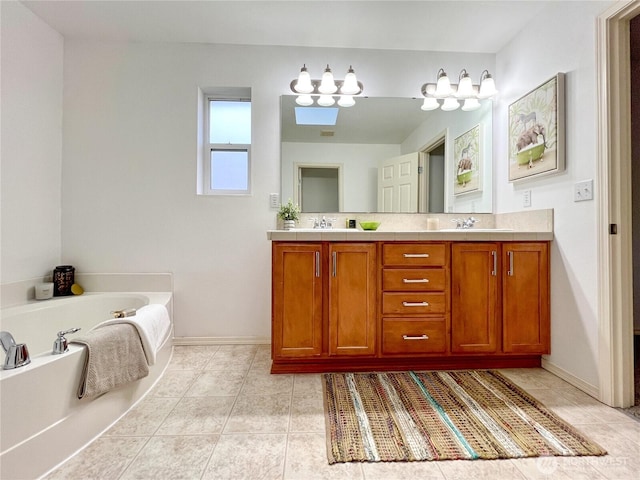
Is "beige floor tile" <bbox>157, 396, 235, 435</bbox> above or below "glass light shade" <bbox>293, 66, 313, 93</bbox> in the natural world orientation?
below

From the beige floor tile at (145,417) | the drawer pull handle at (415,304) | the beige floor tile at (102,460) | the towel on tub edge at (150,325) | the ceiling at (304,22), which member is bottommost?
the beige floor tile at (102,460)

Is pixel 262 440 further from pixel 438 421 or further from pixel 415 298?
pixel 415 298

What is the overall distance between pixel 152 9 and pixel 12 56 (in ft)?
3.04

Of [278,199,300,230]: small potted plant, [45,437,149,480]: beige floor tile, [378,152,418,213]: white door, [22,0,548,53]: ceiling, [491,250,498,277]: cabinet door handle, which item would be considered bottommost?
[45,437,149,480]: beige floor tile

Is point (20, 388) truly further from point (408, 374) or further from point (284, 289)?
point (408, 374)

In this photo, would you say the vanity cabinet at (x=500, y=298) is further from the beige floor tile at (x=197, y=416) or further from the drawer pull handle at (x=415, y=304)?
the beige floor tile at (x=197, y=416)

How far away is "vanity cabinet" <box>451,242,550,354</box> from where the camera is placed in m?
1.88

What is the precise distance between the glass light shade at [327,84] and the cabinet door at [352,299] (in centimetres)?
128

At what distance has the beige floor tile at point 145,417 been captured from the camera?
135 cm

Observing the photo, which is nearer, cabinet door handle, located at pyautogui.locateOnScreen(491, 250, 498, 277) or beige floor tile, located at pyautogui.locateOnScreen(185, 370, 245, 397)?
beige floor tile, located at pyautogui.locateOnScreen(185, 370, 245, 397)

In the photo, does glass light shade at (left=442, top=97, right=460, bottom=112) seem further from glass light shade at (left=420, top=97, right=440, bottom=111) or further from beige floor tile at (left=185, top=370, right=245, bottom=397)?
beige floor tile at (left=185, top=370, right=245, bottom=397)

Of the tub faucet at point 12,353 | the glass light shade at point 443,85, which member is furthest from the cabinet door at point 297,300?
the glass light shade at point 443,85

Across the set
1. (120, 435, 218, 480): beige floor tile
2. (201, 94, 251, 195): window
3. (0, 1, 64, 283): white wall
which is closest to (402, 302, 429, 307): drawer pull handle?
(120, 435, 218, 480): beige floor tile

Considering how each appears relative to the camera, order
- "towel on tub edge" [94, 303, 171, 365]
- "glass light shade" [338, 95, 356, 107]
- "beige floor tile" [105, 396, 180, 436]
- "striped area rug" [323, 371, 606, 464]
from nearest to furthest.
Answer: "striped area rug" [323, 371, 606, 464] < "beige floor tile" [105, 396, 180, 436] < "towel on tub edge" [94, 303, 171, 365] < "glass light shade" [338, 95, 356, 107]
